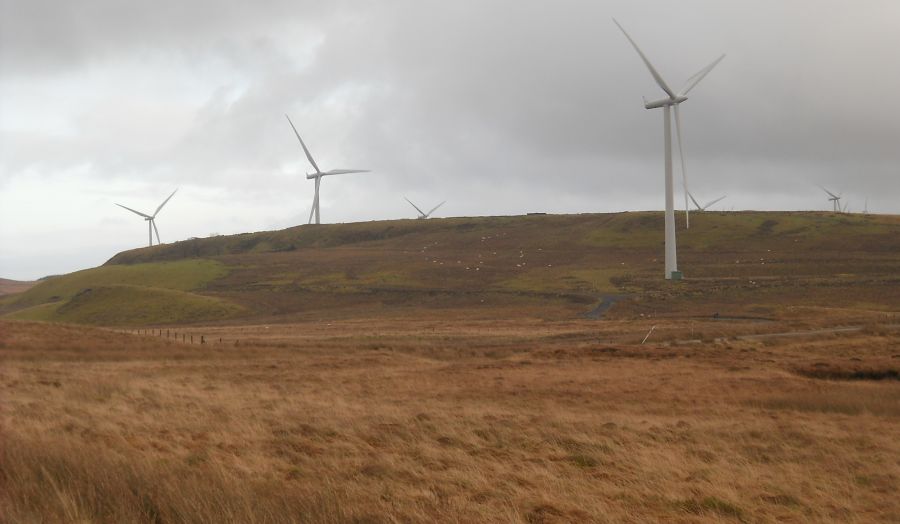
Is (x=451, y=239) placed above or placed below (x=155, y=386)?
above

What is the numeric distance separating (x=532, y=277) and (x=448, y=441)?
111 meters

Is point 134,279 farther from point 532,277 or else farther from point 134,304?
point 532,277

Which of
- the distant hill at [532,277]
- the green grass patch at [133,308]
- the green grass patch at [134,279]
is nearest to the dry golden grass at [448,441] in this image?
the distant hill at [532,277]

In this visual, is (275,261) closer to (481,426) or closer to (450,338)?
(450,338)

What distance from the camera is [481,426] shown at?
20.0 metres

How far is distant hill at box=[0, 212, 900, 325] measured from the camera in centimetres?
10094

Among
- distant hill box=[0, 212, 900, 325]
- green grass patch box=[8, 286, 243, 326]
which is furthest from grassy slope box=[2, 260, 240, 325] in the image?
distant hill box=[0, 212, 900, 325]

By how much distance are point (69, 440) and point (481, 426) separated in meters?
9.30

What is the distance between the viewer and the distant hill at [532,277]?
100938 millimetres

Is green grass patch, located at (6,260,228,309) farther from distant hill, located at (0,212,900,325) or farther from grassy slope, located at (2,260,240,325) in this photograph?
distant hill, located at (0,212,900,325)

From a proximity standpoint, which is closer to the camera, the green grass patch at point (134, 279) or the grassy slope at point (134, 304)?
the grassy slope at point (134, 304)

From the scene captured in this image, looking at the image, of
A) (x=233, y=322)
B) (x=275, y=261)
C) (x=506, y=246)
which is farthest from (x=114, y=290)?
A: (x=506, y=246)

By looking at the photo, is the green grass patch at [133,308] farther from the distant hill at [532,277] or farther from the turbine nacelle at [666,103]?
the turbine nacelle at [666,103]

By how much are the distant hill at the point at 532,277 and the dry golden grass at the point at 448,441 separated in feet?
169
